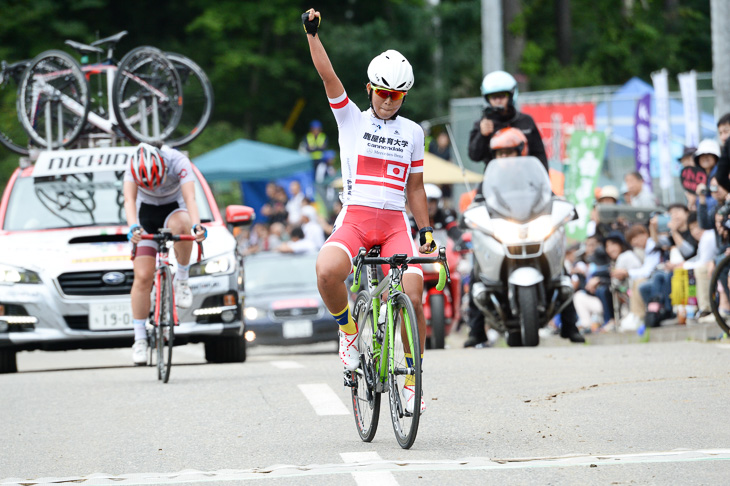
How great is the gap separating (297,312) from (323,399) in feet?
33.2

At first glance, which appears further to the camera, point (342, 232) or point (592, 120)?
point (592, 120)

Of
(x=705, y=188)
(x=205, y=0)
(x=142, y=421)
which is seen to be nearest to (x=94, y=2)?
(x=205, y=0)

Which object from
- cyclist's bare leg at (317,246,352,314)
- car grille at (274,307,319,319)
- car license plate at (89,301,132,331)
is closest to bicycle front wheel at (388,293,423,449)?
cyclist's bare leg at (317,246,352,314)

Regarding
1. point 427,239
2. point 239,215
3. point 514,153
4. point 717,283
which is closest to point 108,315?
point 239,215

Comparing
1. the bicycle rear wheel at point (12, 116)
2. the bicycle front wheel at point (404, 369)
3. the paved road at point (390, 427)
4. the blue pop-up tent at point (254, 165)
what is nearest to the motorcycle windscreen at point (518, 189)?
the paved road at point (390, 427)

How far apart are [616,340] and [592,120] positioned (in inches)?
354

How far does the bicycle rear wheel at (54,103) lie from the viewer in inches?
611

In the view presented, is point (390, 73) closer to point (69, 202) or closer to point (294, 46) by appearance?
point (69, 202)

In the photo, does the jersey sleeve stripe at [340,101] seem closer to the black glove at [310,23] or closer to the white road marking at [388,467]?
the black glove at [310,23]

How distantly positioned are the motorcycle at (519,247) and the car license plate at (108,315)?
3227 mm

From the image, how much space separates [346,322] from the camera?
322 inches

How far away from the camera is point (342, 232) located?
8117 mm

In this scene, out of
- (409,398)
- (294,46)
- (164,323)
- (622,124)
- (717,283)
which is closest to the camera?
(409,398)

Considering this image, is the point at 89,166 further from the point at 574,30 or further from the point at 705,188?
the point at 574,30
